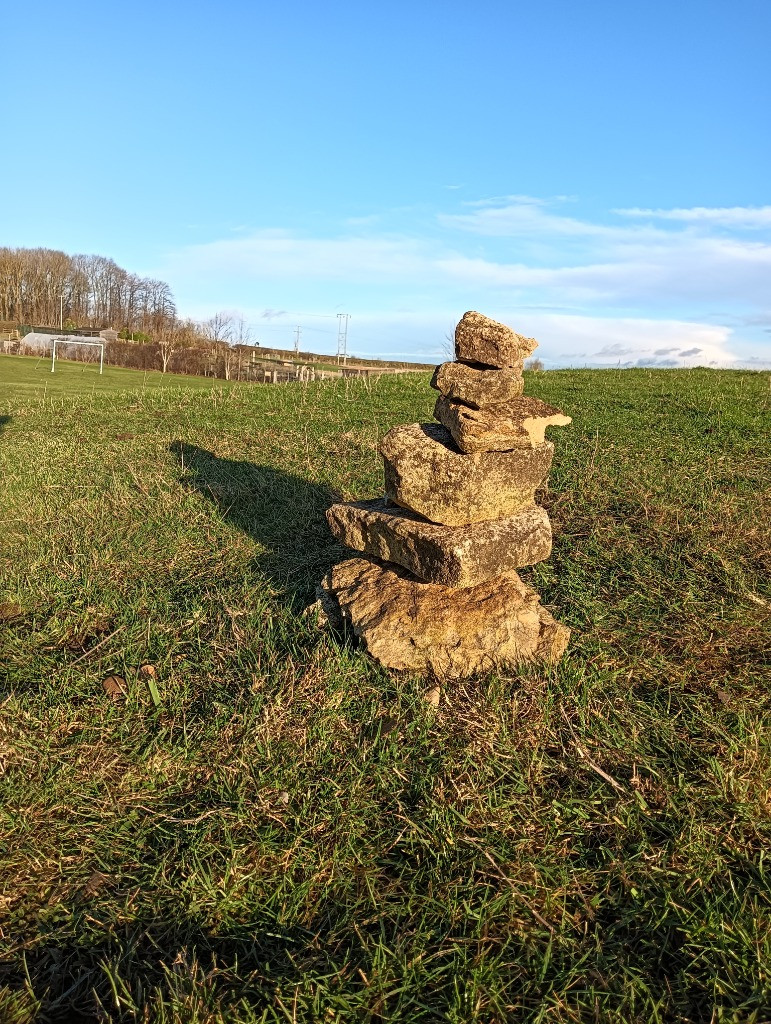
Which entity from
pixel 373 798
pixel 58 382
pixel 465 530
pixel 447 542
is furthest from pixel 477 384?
pixel 58 382

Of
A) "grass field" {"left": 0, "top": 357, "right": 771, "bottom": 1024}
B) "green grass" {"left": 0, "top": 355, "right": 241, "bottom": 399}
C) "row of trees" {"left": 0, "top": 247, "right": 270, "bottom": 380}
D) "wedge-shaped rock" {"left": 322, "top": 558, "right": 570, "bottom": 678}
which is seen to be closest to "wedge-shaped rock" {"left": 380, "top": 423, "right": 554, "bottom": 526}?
"wedge-shaped rock" {"left": 322, "top": 558, "right": 570, "bottom": 678}

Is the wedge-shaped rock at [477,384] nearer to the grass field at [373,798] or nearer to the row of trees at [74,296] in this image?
the grass field at [373,798]

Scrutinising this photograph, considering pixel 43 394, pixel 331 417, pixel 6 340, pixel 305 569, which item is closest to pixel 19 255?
pixel 6 340

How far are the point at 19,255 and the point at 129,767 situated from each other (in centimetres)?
7383

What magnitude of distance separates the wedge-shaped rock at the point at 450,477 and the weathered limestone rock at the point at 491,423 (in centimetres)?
6

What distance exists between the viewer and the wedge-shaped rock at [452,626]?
4.11m

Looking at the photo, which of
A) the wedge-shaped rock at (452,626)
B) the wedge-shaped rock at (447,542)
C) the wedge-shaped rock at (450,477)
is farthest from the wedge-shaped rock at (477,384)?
the wedge-shaped rock at (452,626)

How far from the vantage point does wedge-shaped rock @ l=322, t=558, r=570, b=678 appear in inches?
162

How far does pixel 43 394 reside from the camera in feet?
54.9

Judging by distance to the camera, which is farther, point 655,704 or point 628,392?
point 628,392

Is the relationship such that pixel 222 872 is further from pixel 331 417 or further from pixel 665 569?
pixel 331 417

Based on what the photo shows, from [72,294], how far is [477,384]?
7301cm

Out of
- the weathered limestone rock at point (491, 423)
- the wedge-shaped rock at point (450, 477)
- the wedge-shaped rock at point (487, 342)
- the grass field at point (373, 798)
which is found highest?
Answer: the wedge-shaped rock at point (487, 342)

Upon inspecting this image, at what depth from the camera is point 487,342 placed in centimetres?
431
